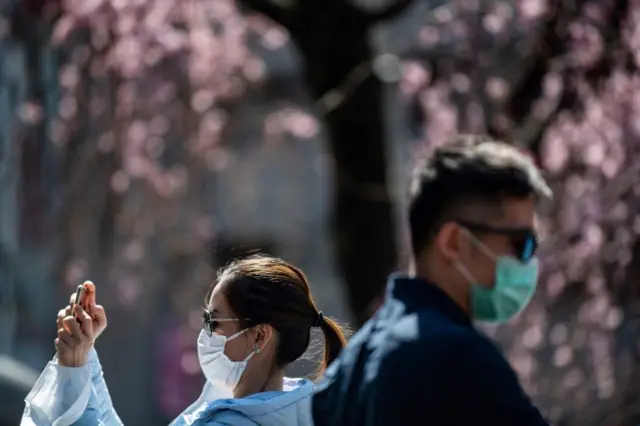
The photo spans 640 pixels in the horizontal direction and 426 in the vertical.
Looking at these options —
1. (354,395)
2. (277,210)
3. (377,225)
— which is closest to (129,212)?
(377,225)

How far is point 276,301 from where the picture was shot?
10.0 ft

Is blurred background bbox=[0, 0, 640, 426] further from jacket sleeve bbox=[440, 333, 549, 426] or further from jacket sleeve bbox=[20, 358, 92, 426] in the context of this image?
jacket sleeve bbox=[440, 333, 549, 426]

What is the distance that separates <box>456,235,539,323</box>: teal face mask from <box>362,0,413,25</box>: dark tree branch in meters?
4.38

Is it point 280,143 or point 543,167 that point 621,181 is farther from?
point 280,143

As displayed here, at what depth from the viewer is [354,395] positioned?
2.37 m

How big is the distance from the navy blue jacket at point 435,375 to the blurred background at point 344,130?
14.8 feet

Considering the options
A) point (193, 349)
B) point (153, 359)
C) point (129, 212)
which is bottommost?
point (153, 359)

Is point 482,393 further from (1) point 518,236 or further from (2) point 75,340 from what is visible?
(2) point 75,340

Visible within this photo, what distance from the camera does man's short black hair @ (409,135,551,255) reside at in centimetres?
236

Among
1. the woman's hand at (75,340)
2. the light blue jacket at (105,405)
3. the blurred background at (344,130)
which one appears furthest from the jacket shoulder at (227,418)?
the blurred background at (344,130)

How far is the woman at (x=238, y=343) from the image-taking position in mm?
3045

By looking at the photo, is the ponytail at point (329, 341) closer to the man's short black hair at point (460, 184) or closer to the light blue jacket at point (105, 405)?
the light blue jacket at point (105, 405)

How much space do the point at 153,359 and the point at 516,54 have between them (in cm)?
862

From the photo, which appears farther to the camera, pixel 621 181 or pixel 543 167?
pixel 621 181
